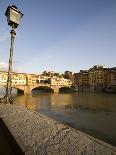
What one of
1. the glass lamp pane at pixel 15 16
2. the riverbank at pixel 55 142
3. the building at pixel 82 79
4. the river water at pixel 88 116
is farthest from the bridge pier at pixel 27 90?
the riverbank at pixel 55 142

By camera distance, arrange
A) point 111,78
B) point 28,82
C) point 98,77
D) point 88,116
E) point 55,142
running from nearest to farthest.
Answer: point 55,142 → point 88,116 → point 28,82 → point 111,78 → point 98,77

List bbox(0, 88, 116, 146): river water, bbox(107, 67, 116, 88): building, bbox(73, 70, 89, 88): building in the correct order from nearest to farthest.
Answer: bbox(0, 88, 116, 146): river water → bbox(107, 67, 116, 88): building → bbox(73, 70, 89, 88): building

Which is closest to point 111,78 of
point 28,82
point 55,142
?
point 28,82

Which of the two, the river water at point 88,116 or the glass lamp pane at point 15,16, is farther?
the river water at point 88,116

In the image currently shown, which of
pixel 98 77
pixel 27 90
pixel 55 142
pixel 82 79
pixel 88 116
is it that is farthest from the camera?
pixel 82 79

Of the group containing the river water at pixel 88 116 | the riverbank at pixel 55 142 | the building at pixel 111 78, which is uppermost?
the building at pixel 111 78

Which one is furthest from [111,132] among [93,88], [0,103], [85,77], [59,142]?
[85,77]

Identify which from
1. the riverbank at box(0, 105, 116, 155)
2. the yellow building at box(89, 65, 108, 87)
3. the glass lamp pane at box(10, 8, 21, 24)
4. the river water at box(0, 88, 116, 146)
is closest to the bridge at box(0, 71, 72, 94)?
the yellow building at box(89, 65, 108, 87)

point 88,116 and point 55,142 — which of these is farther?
point 88,116

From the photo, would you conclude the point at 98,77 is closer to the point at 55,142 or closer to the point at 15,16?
the point at 15,16

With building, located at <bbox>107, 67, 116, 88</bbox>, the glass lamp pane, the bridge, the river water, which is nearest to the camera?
the glass lamp pane

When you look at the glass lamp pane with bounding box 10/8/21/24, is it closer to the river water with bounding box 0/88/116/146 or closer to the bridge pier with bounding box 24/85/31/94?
the river water with bounding box 0/88/116/146

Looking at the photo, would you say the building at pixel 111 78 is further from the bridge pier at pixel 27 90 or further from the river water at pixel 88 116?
the river water at pixel 88 116

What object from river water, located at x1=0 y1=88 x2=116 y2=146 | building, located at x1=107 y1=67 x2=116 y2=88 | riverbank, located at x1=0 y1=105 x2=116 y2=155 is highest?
building, located at x1=107 y1=67 x2=116 y2=88
